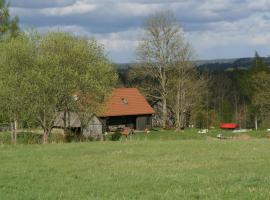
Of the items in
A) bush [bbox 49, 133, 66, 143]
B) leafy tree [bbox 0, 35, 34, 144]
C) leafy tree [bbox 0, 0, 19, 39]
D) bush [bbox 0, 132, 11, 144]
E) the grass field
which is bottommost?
bush [bbox 49, 133, 66, 143]

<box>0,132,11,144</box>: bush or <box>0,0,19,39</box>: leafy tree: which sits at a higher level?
<box>0,0,19,39</box>: leafy tree

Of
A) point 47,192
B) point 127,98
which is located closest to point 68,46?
point 47,192

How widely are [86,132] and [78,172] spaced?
38035mm

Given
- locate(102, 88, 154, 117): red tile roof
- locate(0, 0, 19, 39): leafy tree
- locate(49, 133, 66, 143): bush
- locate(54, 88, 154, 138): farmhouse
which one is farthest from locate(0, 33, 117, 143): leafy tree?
locate(102, 88, 154, 117): red tile roof

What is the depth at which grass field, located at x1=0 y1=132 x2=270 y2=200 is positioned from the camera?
10.8 m

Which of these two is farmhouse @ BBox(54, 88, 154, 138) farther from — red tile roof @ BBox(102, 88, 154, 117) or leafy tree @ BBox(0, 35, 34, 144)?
leafy tree @ BBox(0, 35, 34, 144)

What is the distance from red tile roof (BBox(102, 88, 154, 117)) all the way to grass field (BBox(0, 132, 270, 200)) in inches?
1857

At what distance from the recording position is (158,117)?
266ft

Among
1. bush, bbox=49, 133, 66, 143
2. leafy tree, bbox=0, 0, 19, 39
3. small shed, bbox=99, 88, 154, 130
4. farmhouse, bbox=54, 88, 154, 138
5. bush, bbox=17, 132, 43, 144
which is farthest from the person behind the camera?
small shed, bbox=99, 88, 154, 130

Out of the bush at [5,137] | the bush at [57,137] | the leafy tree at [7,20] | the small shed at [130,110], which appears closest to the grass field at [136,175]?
the bush at [5,137]

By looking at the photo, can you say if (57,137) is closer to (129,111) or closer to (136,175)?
(136,175)

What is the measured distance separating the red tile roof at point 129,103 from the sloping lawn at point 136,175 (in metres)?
47.2

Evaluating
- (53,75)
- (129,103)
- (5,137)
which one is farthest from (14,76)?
(129,103)

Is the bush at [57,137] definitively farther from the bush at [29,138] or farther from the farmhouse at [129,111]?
the farmhouse at [129,111]
